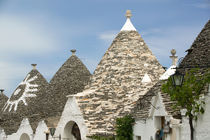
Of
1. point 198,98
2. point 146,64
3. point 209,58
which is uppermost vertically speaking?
point 146,64

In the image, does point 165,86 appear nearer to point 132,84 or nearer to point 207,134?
point 207,134

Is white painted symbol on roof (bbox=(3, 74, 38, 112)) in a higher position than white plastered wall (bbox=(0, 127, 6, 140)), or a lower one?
higher

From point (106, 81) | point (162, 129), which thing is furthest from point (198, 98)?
point (106, 81)

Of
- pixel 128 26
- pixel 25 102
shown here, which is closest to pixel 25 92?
pixel 25 102

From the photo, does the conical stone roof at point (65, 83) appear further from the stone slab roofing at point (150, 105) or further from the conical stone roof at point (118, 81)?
the stone slab roofing at point (150, 105)

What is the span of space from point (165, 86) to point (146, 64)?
1120cm

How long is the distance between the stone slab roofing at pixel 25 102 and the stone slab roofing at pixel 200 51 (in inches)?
630

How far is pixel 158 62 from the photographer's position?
2614 centimetres

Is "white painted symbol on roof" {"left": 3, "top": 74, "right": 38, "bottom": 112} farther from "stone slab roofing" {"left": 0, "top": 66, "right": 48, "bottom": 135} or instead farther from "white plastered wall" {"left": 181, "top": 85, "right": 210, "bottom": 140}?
"white plastered wall" {"left": 181, "top": 85, "right": 210, "bottom": 140}

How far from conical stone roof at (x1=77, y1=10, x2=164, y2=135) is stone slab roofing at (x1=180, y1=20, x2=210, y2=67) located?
6368 mm

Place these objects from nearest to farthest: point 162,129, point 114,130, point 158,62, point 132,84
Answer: point 162,129
point 114,130
point 132,84
point 158,62

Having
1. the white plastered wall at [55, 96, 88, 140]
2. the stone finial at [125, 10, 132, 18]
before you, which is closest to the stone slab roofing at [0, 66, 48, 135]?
the white plastered wall at [55, 96, 88, 140]

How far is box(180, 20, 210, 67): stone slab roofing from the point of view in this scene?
16250 mm

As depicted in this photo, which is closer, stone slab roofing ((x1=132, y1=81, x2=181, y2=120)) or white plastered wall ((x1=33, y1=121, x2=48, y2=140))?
stone slab roofing ((x1=132, y1=81, x2=181, y2=120))
